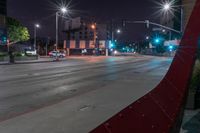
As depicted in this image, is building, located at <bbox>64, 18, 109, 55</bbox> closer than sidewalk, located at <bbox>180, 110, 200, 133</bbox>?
No

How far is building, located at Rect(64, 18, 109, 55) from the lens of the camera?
12749 cm

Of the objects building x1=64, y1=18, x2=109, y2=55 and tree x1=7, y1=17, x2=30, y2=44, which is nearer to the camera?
tree x1=7, y1=17, x2=30, y2=44

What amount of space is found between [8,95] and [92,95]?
3.40m

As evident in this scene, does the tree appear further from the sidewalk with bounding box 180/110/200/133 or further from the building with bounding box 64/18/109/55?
the sidewalk with bounding box 180/110/200/133

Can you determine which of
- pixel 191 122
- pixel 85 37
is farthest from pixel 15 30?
pixel 191 122

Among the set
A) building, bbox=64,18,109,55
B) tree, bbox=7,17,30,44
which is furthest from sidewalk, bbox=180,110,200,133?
building, bbox=64,18,109,55

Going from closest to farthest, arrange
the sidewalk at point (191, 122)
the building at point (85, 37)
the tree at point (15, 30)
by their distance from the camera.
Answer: the sidewalk at point (191, 122) < the tree at point (15, 30) < the building at point (85, 37)

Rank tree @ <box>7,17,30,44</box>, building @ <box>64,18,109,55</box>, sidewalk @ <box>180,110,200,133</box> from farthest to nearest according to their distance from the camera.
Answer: building @ <box>64,18,109,55</box> → tree @ <box>7,17,30,44</box> → sidewalk @ <box>180,110,200,133</box>

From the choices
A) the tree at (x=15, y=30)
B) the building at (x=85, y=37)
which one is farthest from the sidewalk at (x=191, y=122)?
the building at (x=85, y=37)

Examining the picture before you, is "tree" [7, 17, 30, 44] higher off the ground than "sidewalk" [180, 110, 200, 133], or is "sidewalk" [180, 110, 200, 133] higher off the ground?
"tree" [7, 17, 30, 44]

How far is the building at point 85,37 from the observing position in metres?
127

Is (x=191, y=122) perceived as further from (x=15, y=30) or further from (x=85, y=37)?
(x=85, y=37)

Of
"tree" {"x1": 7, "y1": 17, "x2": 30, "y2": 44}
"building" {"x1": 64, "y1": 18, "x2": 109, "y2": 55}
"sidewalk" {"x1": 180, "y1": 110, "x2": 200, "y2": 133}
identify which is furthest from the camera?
"building" {"x1": 64, "y1": 18, "x2": 109, "y2": 55}

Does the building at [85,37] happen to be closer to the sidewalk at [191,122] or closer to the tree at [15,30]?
the tree at [15,30]
